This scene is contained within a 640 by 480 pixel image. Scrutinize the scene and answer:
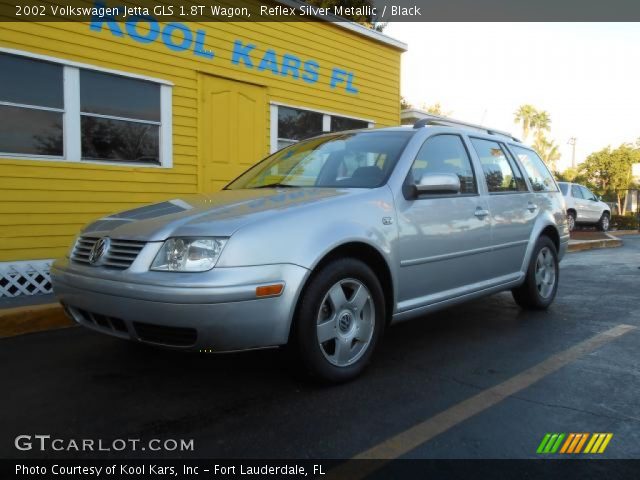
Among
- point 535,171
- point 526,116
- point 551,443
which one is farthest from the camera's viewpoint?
point 526,116

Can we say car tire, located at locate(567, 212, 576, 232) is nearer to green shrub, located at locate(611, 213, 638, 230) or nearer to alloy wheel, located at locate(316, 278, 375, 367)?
green shrub, located at locate(611, 213, 638, 230)

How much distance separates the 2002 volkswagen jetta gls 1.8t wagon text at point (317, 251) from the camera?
2.63m

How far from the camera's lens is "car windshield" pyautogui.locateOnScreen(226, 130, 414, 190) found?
358 cm

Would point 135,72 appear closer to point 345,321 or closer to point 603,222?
point 345,321

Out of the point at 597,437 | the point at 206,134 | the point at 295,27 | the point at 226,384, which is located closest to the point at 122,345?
the point at 226,384

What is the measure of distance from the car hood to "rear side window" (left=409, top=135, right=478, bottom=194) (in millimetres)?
682

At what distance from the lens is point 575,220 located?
17469mm

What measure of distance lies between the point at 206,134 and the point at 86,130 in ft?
5.72

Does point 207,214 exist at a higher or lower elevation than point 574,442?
higher

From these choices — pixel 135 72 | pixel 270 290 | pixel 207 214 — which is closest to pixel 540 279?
pixel 270 290

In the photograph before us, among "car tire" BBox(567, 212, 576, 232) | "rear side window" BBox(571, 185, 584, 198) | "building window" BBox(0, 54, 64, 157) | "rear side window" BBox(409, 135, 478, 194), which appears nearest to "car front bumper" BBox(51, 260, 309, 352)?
"rear side window" BBox(409, 135, 478, 194)

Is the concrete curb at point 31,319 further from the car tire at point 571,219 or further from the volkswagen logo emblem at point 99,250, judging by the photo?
the car tire at point 571,219

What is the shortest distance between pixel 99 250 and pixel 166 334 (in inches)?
29.3

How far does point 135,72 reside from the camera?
270 inches
